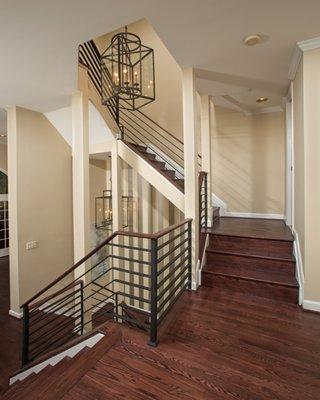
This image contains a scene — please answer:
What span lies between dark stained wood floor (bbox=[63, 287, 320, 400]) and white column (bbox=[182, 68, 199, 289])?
84 cm

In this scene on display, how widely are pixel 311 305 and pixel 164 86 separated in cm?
462

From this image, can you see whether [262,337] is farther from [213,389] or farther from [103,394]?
[103,394]

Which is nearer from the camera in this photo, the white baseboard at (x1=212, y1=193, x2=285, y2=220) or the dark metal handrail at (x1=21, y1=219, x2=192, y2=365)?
the dark metal handrail at (x1=21, y1=219, x2=192, y2=365)

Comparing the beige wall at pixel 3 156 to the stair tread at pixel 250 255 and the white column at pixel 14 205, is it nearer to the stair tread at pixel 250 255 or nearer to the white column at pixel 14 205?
the white column at pixel 14 205

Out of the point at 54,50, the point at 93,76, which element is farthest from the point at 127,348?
the point at 93,76

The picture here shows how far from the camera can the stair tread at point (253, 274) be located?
110 inches

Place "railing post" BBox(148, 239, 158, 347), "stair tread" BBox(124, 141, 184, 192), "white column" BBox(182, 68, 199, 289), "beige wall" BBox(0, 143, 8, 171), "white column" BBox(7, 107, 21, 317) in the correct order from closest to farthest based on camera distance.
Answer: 1. "railing post" BBox(148, 239, 158, 347)
2. "white column" BBox(182, 68, 199, 289)
3. "stair tread" BBox(124, 141, 184, 192)
4. "white column" BBox(7, 107, 21, 317)
5. "beige wall" BBox(0, 143, 8, 171)

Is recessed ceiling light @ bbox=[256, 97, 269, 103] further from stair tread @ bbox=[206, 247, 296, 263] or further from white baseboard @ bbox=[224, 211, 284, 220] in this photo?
stair tread @ bbox=[206, 247, 296, 263]

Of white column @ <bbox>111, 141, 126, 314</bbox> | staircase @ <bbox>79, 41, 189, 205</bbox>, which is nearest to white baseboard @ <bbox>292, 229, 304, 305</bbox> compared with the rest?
staircase @ <bbox>79, 41, 189, 205</bbox>

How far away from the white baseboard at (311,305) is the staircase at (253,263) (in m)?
0.16

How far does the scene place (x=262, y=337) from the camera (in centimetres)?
209

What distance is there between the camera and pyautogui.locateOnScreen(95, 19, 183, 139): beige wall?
4883mm

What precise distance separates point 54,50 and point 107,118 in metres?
1.71

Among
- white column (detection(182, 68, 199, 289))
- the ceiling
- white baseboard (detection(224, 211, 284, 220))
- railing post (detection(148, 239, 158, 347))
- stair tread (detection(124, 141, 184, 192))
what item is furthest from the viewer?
white baseboard (detection(224, 211, 284, 220))
